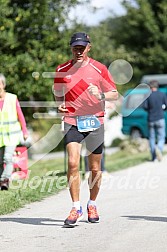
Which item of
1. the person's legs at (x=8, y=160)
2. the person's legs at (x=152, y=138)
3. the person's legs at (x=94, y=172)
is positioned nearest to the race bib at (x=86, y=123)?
the person's legs at (x=94, y=172)

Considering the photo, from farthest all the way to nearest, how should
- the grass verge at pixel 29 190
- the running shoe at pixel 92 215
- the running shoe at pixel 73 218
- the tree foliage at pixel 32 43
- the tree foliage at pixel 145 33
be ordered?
1. the tree foliage at pixel 145 33
2. the tree foliage at pixel 32 43
3. the grass verge at pixel 29 190
4. the running shoe at pixel 92 215
5. the running shoe at pixel 73 218

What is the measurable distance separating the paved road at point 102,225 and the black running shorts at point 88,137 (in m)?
0.85

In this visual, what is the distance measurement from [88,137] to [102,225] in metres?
1.00

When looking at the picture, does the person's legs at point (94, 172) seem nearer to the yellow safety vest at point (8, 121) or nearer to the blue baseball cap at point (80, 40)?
the blue baseball cap at point (80, 40)

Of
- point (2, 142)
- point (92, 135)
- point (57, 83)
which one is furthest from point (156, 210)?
point (2, 142)

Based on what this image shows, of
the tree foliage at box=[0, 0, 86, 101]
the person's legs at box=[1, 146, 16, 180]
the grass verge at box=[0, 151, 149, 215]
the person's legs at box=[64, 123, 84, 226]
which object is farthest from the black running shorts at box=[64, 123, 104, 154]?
the tree foliage at box=[0, 0, 86, 101]

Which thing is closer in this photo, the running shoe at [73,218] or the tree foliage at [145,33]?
the running shoe at [73,218]

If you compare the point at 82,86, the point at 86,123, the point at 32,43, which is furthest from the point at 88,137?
the point at 32,43

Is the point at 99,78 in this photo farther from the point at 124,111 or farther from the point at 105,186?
the point at 124,111

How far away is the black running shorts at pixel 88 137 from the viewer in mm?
7922

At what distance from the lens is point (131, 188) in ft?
38.3

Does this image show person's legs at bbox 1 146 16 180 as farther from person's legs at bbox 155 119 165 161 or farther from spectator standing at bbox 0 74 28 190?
person's legs at bbox 155 119 165 161

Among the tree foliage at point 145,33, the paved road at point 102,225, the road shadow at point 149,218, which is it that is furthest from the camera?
the tree foliage at point 145,33

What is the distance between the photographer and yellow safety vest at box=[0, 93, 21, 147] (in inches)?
424
